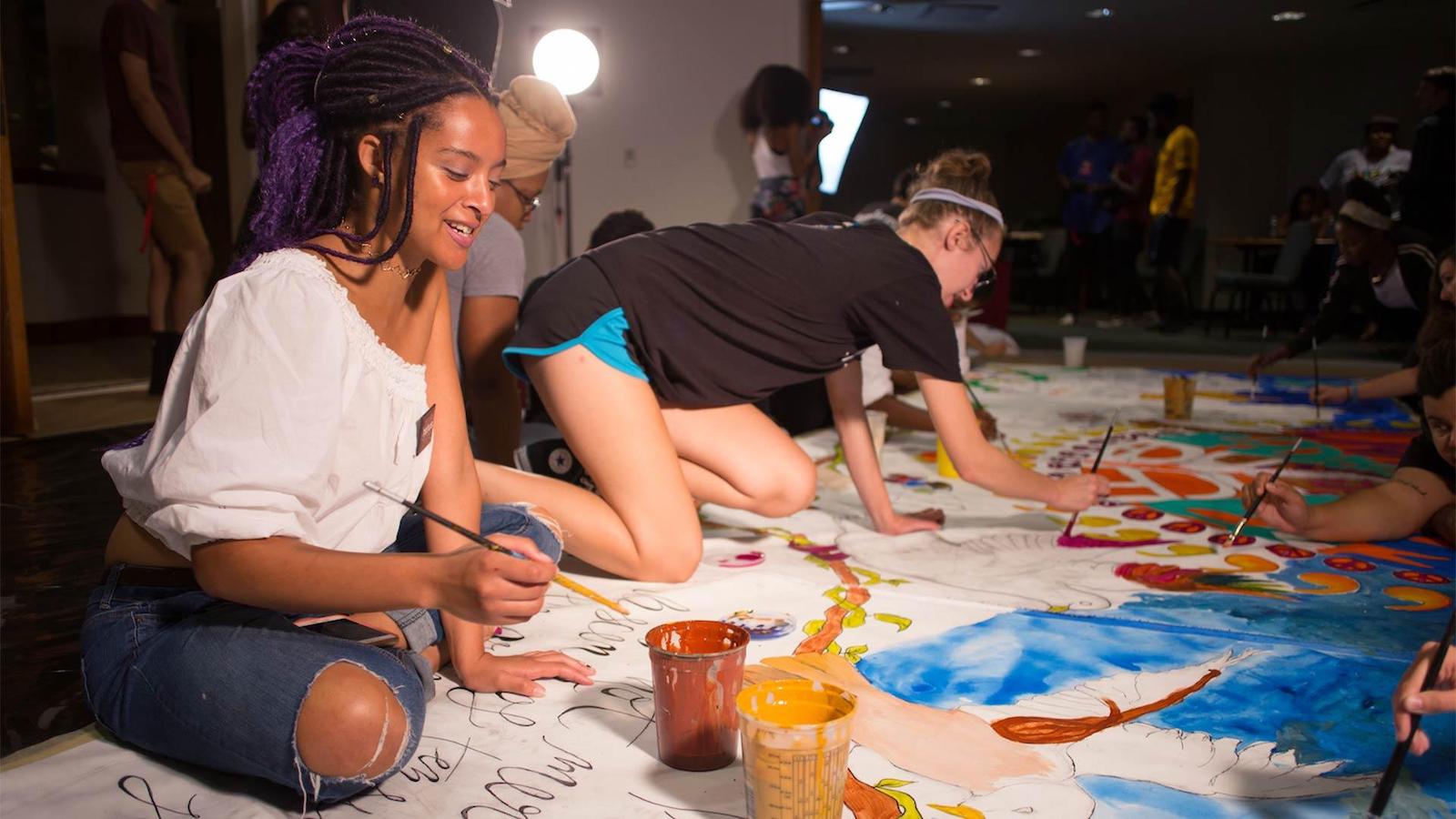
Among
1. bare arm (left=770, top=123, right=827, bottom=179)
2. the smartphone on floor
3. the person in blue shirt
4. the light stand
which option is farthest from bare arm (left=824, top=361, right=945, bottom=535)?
the person in blue shirt

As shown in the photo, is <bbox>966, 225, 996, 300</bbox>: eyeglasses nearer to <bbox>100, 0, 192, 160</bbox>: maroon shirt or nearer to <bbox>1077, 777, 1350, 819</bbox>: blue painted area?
<bbox>1077, 777, 1350, 819</bbox>: blue painted area

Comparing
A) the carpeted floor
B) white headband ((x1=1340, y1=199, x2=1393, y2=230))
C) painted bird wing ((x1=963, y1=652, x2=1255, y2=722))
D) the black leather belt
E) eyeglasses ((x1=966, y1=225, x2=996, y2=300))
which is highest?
white headband ((x1=1340, y1=199, x2=1393, y2=230))

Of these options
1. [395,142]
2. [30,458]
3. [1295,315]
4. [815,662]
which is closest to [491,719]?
[815,662]

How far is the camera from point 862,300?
1926 mm

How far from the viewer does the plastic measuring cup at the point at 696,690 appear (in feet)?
3.90

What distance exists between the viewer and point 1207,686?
4.88 feet

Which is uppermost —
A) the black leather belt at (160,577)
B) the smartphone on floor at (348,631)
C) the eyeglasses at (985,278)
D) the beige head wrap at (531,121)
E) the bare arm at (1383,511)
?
Answer: the beige head wrap at (531,121)

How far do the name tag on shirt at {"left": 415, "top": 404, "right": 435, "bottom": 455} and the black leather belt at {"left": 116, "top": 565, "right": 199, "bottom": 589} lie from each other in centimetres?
28

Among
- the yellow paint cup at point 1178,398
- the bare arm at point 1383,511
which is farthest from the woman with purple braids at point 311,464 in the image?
the yellow paint cup at point 1178,398

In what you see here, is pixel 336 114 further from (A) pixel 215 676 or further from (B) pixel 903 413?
(B) pixel 903 413

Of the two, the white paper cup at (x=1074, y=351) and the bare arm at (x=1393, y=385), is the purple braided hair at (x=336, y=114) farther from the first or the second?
the white paper cup at (x=1074, y=351)

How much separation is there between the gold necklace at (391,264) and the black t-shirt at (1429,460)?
2043mm

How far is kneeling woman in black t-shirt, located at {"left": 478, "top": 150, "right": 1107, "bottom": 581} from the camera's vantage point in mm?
1898

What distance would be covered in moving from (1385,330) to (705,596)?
24.0 ft
